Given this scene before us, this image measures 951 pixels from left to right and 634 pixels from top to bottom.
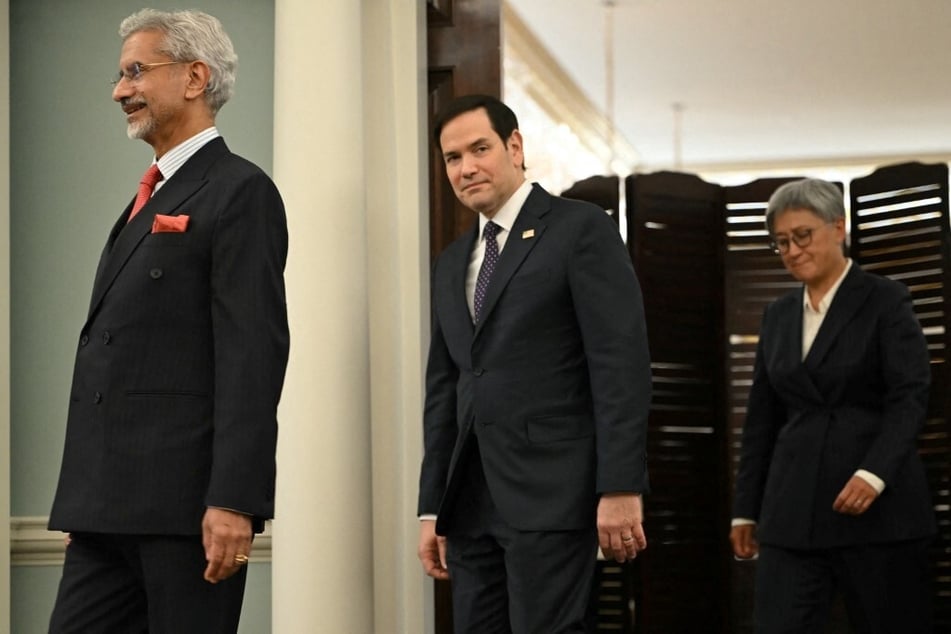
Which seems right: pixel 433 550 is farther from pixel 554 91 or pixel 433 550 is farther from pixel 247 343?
pixel 554 91

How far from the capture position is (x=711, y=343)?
5.50 meters

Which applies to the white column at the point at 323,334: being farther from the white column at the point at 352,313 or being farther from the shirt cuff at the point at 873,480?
the shirt cuff at the point at 873,480

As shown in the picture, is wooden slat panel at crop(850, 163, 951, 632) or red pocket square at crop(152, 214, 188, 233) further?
wooden slat panel at crop(850, 163, 951, 632)

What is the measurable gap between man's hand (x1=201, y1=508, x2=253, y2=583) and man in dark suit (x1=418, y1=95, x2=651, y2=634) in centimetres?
73

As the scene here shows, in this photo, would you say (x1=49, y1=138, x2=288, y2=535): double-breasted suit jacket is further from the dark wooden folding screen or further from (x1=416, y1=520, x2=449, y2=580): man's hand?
the dark wooden folding screen

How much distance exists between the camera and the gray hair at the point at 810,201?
3.87 metres

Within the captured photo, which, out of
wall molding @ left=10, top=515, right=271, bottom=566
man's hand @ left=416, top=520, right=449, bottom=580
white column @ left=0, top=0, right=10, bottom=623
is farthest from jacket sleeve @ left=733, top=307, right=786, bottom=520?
white column @ left=0, top=0, right=10, bottom=623

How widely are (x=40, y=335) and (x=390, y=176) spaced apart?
1061 millimetres

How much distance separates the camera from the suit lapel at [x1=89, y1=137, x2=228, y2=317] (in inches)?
89.5

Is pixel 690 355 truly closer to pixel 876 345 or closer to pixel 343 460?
pixel 876 345

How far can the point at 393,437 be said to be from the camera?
3.84 m

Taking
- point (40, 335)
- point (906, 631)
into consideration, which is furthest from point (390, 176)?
point (906, 631)

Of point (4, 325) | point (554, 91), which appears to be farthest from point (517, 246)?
point (554, 91)

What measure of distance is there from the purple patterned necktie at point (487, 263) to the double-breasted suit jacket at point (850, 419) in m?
1.15
